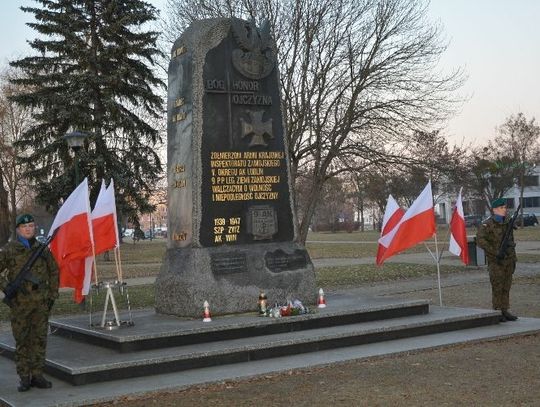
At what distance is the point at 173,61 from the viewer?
11.3 meters

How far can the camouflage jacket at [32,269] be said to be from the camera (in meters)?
7.33

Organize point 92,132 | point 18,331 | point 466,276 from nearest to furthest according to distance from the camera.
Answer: point 18,331
point 466,276
point 92,132

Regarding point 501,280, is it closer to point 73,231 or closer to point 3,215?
point 73,231

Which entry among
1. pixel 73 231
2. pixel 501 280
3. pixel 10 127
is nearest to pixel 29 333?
pixel 73 231

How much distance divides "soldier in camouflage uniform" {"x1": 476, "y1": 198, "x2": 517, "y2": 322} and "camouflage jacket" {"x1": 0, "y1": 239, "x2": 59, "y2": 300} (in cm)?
639

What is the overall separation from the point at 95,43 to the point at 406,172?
17199 millimetres

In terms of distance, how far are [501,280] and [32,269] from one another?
23.1 feet

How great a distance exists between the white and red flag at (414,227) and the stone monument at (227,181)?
5.41 ft

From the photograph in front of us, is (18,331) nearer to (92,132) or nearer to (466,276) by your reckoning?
(466,276)

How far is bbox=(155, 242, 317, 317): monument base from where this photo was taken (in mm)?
10047

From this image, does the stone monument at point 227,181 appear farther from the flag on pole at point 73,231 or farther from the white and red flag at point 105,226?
the flag on pole at point 73,231

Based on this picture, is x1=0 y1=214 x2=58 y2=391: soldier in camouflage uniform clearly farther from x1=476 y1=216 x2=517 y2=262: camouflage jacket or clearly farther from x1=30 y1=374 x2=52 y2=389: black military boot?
x1=476 y1=216 x2=517 y2=262: camouflage jacket

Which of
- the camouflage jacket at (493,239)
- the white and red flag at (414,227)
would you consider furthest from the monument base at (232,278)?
the camouflage jacket at (493,239)

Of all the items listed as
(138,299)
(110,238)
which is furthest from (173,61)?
(138,299)
